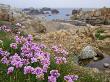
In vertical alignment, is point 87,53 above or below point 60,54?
below

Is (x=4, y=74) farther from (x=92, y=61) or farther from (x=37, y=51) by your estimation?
(x=92, y=61)

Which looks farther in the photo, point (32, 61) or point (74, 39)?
point (74, 39)

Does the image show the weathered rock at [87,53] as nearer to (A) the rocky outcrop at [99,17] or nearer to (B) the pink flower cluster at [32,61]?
(B) the pink flower cluster at [32,61]

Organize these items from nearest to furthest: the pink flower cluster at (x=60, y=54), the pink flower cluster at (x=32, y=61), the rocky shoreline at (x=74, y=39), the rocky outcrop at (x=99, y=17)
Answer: the pink flower cluster at (x=32, y=61) < the pink flower cluster at (x=60, y=54) < the rocky shoreline at (x=74, y=39) < the rocky outcrop at (x=99, y=17)

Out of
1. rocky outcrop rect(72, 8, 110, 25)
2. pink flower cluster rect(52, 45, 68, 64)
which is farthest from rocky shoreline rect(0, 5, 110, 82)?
rocky outcrop rect(72, 8, 110, 25)

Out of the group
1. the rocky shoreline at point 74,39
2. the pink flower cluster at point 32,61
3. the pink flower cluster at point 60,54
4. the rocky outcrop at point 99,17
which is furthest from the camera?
the rocky outcrop at point 99,17

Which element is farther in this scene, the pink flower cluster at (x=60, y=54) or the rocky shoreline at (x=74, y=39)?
the rocky shoreline at (x=74, y=39)

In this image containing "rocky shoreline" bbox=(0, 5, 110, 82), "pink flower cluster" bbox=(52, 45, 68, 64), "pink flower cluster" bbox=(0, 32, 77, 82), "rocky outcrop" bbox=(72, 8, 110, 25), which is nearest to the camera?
"pink flower cluster" bbox=(0, 32, 77, 82)

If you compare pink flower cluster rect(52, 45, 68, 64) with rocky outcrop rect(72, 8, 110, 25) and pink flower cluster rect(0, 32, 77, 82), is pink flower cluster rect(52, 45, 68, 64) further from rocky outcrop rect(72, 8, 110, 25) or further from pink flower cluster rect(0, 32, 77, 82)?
rocky outcrop rect(72, 8, 110, 25)

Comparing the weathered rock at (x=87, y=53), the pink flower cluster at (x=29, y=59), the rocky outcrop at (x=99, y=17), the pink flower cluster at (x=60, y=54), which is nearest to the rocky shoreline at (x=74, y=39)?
the weathered rock at (x=87, y=53)

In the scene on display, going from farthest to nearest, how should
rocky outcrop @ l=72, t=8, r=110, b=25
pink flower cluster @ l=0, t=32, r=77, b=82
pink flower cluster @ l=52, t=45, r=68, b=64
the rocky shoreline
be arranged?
rocky outcrop @ l=72, t=8, r=110, b=25 → the rocky shoreline → pink flower cluster @ l=52, t=45, r=68, b=64 → pink flower cluster @ l=0, t=32, r=77, b=82

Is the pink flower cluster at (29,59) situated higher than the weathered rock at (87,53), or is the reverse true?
the pink flower cluster at (29,59)

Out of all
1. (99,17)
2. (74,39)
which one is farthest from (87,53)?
(99,17)

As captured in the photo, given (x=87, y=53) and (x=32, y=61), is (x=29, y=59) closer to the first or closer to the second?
(x=32, y=61)
